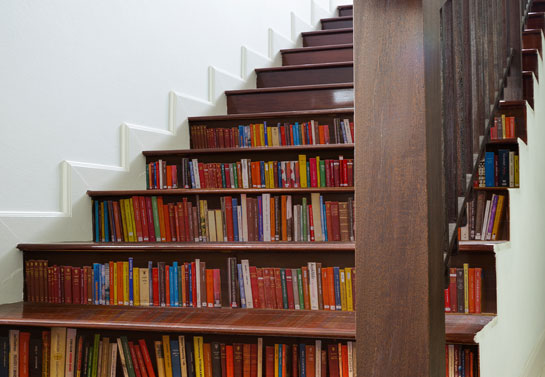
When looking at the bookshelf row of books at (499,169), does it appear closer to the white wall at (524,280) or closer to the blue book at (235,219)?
the white wall at (524,280)

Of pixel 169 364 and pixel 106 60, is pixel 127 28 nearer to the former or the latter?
pixel 106 60

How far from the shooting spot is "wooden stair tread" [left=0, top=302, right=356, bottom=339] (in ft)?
5.38

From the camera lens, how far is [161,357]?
182 cm

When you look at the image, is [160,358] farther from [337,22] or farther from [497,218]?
[337,22]

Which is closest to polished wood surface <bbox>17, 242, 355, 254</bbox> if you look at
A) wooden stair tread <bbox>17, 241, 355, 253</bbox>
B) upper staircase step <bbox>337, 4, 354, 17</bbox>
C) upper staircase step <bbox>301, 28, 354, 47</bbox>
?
wooden stair tread <bbox>17, 241, 355, 253</bbox>

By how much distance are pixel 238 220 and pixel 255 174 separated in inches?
14.2

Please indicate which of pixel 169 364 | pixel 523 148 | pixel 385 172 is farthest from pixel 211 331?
pixel 523 148

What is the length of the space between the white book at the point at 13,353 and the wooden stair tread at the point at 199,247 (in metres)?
0.32

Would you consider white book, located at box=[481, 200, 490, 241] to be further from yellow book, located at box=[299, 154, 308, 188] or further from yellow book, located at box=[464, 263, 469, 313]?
yellow book, located at box=[299, 154, 308, 188]

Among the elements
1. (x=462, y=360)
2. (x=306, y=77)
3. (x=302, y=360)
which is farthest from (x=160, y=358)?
(x=306, y=77)

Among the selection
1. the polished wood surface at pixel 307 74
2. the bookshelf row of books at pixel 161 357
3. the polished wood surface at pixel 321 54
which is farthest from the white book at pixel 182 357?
the polished wood surface at pixel 321 54

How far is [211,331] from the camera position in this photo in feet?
5.46

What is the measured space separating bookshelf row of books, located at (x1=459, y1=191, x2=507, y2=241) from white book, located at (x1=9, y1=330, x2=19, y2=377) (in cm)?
142

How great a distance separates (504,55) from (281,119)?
1.09 metres
